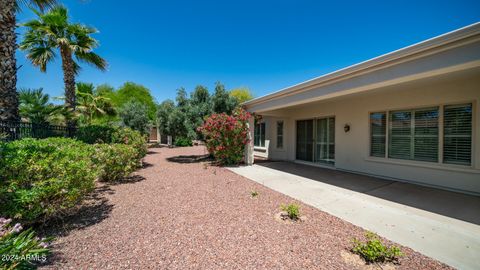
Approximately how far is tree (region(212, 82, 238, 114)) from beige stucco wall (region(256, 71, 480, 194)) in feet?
12.4

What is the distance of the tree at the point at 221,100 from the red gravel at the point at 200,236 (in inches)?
244

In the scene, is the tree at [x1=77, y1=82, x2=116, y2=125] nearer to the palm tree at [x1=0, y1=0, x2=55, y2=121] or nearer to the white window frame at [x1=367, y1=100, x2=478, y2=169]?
the palm tree at [x1=0, y1=0, x2=55, y2=121]

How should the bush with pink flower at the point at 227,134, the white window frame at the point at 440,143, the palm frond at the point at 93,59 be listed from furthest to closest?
the palm frond at the point at 93,59 < the bush with pink flower at the point at 227,134 < the white window frame at the point at 440,143

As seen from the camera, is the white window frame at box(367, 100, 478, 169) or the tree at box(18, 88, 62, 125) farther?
the tree at box(18, 88, 62, 125)

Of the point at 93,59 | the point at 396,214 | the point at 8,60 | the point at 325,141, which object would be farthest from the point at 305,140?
the point at 93,59

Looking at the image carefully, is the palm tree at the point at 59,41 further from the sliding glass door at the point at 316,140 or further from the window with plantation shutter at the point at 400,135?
the window with plantation shutter at the point at 400,135

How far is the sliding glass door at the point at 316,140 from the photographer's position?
8633 millimetres

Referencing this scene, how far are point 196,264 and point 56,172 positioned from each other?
2834mm

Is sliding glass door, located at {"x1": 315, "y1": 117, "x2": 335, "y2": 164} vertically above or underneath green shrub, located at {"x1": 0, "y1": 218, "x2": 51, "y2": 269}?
above

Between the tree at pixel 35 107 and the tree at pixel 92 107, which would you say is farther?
the tree at pixel 92 107

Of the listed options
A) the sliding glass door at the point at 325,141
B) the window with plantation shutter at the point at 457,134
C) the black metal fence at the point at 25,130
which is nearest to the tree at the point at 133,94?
the black metal fence at the point at 25,130

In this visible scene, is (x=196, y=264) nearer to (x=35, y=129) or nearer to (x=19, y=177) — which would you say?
(x=19, y=177)

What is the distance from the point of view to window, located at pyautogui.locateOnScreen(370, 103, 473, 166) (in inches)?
203

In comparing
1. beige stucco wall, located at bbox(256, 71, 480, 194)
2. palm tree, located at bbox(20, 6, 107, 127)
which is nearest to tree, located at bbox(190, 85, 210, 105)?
palm tree, located at bbox(20, 6, 107, 127)
